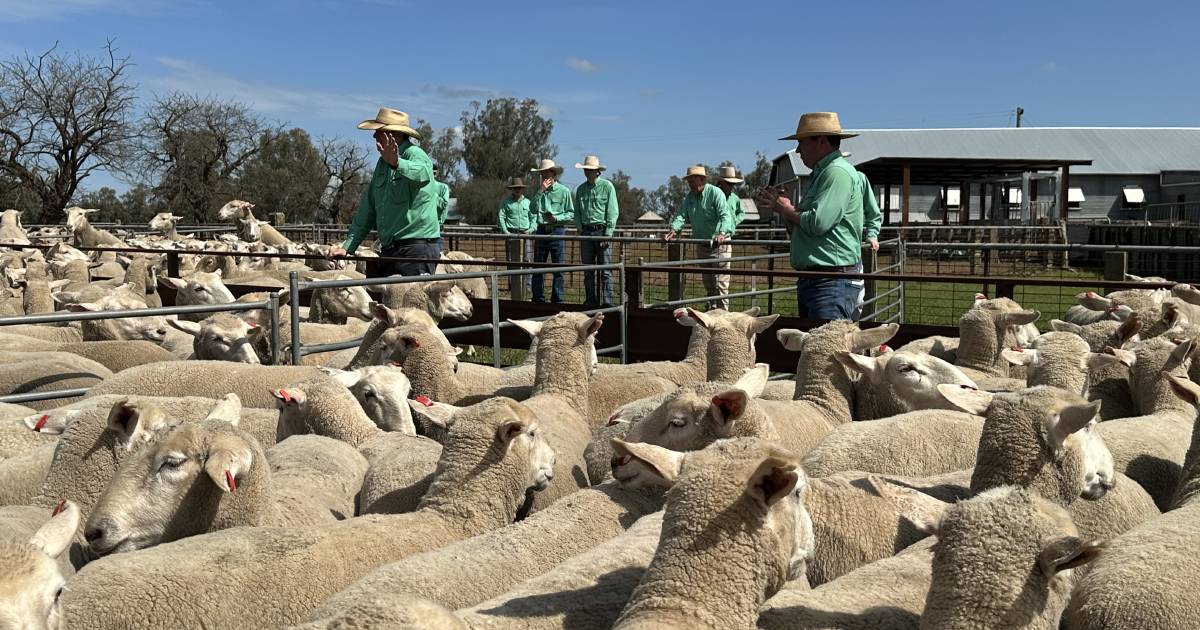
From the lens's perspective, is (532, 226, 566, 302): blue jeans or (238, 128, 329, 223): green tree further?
(238, 128, 329, 223): green tree

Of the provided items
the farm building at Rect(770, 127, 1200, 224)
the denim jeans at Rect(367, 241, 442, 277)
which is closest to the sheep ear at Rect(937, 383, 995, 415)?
the denim jeans at Rect(367, 241, 442, 277)

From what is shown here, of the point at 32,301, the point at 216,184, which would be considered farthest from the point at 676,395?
the point at 216,184

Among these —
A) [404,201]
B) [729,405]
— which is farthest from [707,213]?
[729,405]

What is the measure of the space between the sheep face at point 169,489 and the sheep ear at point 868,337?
291 cm

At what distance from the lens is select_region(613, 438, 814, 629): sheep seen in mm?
2270

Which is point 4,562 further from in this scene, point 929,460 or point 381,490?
point 929,460

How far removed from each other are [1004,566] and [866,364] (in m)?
2.57

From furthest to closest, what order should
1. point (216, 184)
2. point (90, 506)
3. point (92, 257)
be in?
1. point (216, 184)
2. point (92, 257)
3. point (90, 506)

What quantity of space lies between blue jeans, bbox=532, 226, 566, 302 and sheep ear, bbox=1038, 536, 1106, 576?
28.6 ft

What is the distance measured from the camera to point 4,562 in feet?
7.90

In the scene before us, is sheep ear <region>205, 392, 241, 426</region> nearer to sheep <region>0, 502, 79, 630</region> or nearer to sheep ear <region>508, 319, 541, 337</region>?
sheep <region>0, 502, 79, 630</region>

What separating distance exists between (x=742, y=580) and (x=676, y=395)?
155 centimetres

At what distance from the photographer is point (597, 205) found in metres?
13.6

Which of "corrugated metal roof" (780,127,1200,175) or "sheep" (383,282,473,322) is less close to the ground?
"corrugated metal roof" (780,127,1200,175)
